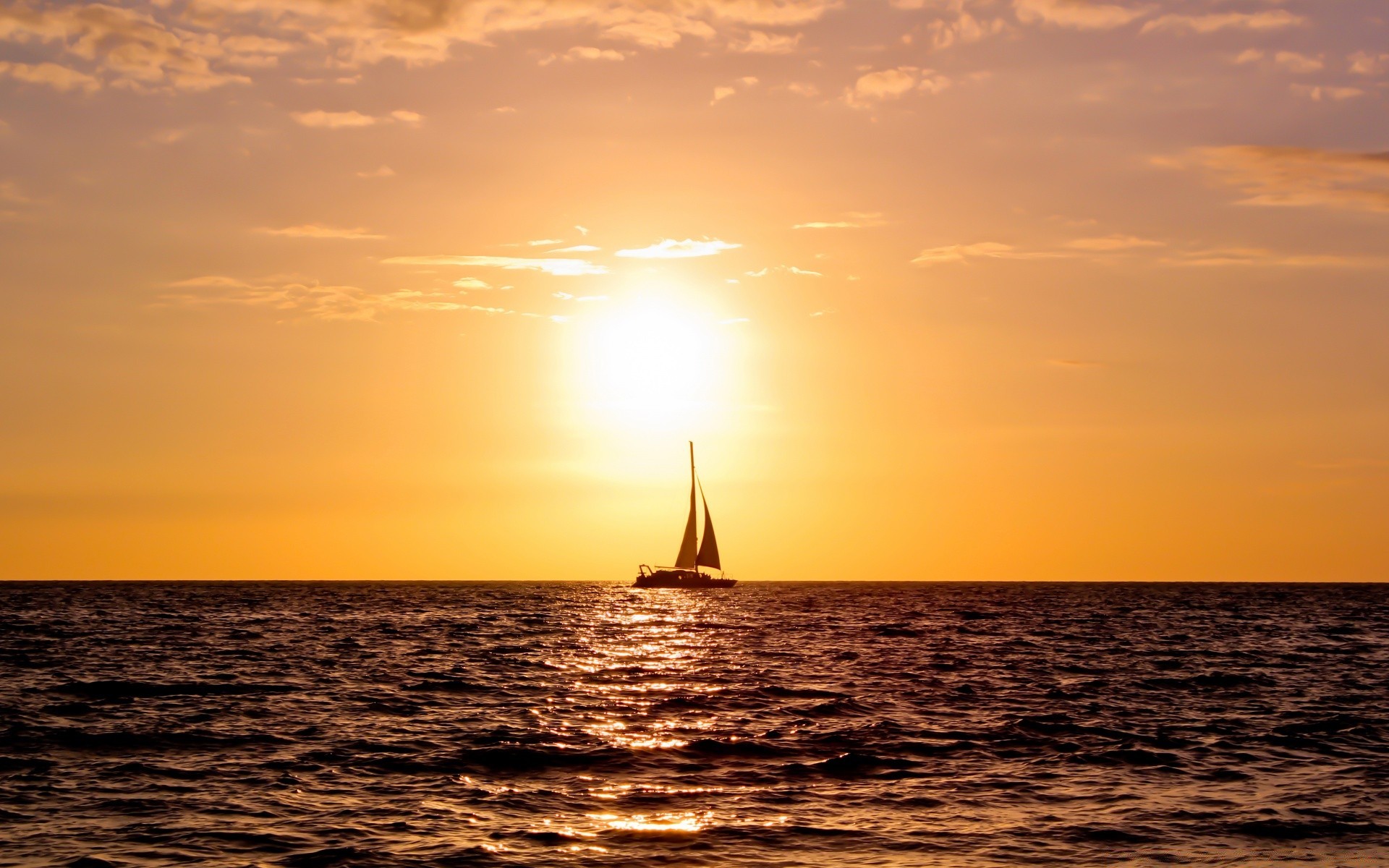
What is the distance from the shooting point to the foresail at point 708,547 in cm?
16112

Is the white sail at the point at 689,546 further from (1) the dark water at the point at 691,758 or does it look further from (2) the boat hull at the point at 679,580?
(1) the dark water at the point at 691,758

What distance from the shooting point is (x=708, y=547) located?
532 ft

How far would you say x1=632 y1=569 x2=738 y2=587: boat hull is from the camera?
175125 millimetres

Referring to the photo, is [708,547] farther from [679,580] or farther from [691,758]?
[691,758]

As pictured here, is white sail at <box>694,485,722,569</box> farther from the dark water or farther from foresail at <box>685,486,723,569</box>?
the dark water

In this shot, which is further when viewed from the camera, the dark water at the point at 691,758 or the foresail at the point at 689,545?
the foresail at the point at 689,545

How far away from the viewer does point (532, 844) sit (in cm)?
2084

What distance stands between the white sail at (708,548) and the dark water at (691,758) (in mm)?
96648

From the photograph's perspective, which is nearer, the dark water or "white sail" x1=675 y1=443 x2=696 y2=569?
the dark water

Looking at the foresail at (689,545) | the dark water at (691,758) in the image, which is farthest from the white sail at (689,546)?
the dark water at (691,758)

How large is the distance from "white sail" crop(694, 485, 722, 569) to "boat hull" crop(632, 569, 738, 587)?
970 cm

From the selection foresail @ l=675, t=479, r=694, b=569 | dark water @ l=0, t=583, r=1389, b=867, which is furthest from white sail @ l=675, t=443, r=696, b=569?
dark water @ l=0, t=583, r=1389, b=867

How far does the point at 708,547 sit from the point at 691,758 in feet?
437

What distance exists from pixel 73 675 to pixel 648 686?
72.7 ft
